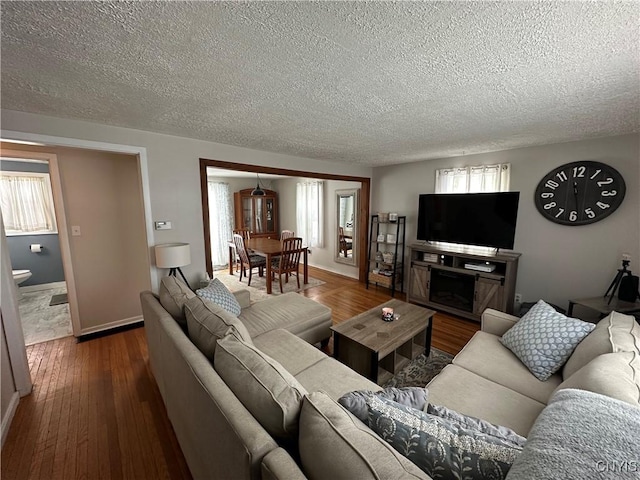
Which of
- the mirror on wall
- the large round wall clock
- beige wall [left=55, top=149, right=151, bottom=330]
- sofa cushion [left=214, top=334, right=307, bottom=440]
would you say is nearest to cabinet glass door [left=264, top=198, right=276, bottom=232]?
the mirror on wall

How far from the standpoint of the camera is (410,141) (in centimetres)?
282

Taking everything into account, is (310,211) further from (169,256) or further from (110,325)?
(110,325)

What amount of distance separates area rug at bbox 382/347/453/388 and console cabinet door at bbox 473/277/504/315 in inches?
40.8

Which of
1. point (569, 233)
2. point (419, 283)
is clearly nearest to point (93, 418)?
point (419, 283)

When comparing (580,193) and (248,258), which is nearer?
(580,193)

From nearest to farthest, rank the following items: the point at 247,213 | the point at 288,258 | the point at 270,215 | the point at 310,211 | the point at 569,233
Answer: the point at 569,233 → the point at 288,258 → the point at 310,211 → the point at 247,213 → the point at 270,215

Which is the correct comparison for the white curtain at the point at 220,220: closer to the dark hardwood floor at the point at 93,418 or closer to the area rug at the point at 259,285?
the area rug at the point at 259,285

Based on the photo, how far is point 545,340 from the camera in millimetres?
1655

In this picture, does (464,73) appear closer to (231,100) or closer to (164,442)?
(231,100)

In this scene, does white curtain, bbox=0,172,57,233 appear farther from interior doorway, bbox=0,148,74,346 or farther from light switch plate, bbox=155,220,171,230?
light switch plate, bbox=155,220,171,230

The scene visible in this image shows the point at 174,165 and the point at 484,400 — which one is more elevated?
the point at 174,165

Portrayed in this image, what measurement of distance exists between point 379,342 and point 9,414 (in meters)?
2.68

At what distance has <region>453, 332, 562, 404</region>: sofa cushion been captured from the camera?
1.50 meters

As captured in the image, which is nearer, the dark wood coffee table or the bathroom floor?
the dark wood coffee table
